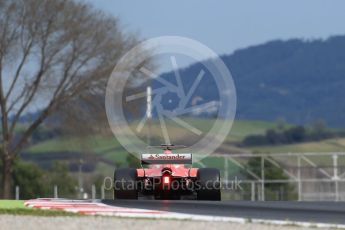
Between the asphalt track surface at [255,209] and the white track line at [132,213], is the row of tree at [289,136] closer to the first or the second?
the asphalt track surface at [255,209]

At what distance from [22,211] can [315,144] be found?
99478 millimetres

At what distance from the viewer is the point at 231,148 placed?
115 m

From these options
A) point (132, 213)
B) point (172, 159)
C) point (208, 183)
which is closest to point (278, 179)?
point (172, 159)

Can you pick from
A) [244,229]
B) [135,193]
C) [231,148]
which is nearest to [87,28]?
[135,193]

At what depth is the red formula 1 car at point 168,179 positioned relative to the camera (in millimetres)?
28531

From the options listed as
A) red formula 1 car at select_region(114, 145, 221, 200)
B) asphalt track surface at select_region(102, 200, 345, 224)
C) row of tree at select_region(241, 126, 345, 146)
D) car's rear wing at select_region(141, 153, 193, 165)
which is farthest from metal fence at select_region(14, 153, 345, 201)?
asphalt track surface at select_region(102, 200, 345, 224)

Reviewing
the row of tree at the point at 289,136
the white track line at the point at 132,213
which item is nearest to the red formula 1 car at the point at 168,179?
the white track line at the point at 132,213

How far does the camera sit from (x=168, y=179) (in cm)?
2872

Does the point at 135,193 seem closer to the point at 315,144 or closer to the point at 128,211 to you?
the point at 128,211

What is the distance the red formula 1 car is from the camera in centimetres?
2853

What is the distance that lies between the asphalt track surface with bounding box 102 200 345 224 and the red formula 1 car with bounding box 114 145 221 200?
2.96ft

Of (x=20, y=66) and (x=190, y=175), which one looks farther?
(x=20, y=66)

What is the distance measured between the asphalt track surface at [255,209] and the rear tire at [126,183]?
42.9 inches

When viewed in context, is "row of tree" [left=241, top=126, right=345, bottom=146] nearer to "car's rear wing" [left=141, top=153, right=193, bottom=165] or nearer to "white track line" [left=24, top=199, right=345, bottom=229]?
"car's rear wing" [left=141, top=153, right=193, bottom=165]
